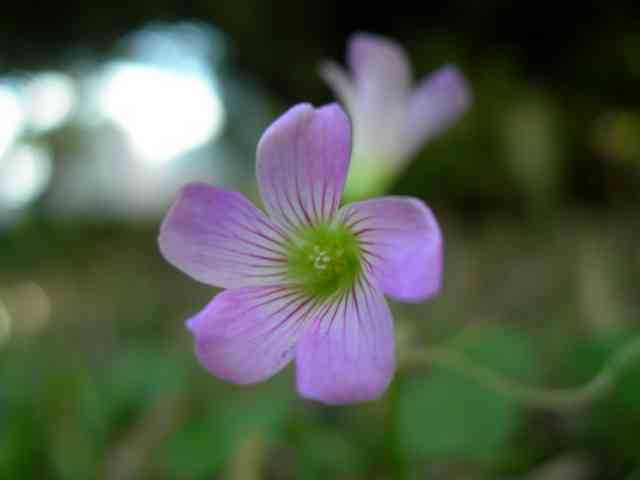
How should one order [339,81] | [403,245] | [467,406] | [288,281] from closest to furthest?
1. [403,245]
2. [288,281]
3. [339,81]
4. [467,406]

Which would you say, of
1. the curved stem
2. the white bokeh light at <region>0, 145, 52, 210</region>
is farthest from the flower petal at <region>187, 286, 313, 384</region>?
the white bokeh light at <region>0, 145, 52, 210</region>

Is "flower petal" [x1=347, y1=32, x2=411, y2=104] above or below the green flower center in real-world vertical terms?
above

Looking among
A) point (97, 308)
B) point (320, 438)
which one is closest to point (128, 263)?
point (97, 308)

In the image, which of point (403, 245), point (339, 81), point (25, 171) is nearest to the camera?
point (403, 245)

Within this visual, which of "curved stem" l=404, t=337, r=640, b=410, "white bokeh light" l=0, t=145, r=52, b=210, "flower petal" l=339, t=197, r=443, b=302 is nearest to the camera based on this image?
"flower petal" l=339, t=197, r=443, b=302

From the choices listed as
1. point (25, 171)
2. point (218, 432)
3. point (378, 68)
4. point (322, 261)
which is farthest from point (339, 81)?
point (25, 171)

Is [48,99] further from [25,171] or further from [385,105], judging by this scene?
[385,105]

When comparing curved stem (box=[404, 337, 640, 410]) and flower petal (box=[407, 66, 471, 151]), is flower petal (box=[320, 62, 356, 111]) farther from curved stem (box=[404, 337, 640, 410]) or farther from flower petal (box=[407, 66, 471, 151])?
curved stem (box=[404, 337, 640, 410])
